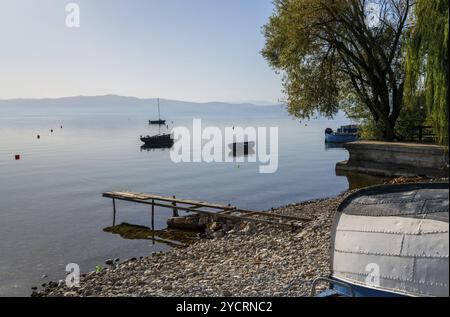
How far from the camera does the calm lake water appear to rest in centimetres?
2212

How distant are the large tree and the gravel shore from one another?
22.3m

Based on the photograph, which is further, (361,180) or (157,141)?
(157,141)

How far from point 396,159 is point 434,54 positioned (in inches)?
1125

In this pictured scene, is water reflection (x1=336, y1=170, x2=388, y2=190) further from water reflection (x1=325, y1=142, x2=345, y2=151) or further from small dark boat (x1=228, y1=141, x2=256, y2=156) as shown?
water reflection (x1=325, y1=142, x2=345, y2=151)

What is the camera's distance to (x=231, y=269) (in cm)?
1449

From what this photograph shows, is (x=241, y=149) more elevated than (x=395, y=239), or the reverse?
(x=241, y=149)

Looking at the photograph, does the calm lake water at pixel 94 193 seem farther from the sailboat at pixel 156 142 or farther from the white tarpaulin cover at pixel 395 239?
the sailboat at pixel 156 142

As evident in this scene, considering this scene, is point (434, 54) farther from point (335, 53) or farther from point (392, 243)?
point (335, 53)

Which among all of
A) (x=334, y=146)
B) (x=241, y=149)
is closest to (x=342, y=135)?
(x=334, y=146)

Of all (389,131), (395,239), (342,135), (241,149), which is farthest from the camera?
(342,135)

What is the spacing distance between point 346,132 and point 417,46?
83.3 metres

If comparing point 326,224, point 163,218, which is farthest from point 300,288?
point 163,218

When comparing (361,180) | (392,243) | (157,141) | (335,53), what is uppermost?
(335,53)

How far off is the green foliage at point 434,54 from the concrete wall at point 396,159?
2081 cm
